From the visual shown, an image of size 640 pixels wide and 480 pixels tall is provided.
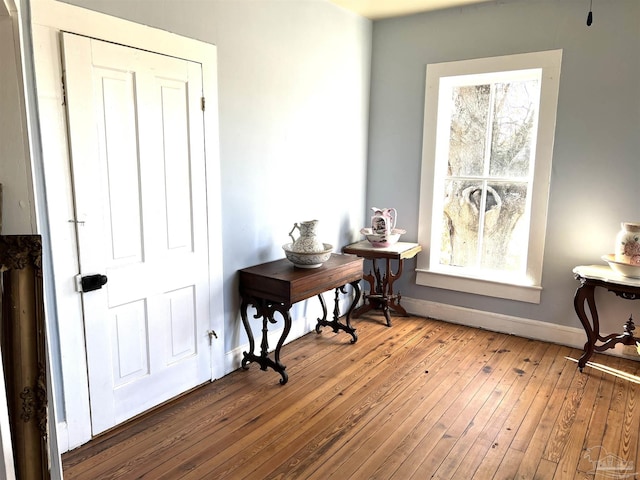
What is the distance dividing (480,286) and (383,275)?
0.87m

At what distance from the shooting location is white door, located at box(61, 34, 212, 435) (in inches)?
83.2

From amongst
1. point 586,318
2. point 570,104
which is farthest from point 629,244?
point 570,104

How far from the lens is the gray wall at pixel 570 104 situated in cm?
311

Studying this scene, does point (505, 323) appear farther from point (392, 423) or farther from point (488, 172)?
point (392, 423)

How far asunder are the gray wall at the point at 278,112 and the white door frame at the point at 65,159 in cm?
7

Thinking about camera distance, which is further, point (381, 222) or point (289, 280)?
point (381, 222)

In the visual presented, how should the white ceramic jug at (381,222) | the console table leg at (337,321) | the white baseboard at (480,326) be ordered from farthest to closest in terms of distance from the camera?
1. the white ceramic jug at (381,222)
2. the console table leg at (337,321)
3. the white baseboard at (480,326)

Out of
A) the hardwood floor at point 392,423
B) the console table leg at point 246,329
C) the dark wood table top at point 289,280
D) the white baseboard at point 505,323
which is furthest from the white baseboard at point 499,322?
the console table leg at point 246,329

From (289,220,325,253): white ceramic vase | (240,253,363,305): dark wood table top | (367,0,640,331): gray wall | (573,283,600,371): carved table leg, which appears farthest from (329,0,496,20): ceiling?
(573,283,600,371): carved table leg

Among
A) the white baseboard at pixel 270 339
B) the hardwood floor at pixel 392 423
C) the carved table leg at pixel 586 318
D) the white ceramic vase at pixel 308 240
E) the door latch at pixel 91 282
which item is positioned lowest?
the hardwood floor at pixel 392 423

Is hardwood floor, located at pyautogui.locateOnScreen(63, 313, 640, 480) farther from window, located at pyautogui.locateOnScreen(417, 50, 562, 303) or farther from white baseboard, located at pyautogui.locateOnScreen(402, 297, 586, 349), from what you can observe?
window, located at pyautogui.locateOnScreen(417, 50, 562, 303)

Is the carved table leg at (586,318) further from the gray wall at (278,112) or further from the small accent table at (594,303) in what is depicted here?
the gray wall at (278,112)

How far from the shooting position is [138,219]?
2373mm

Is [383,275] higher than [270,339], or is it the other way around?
[383,275]
